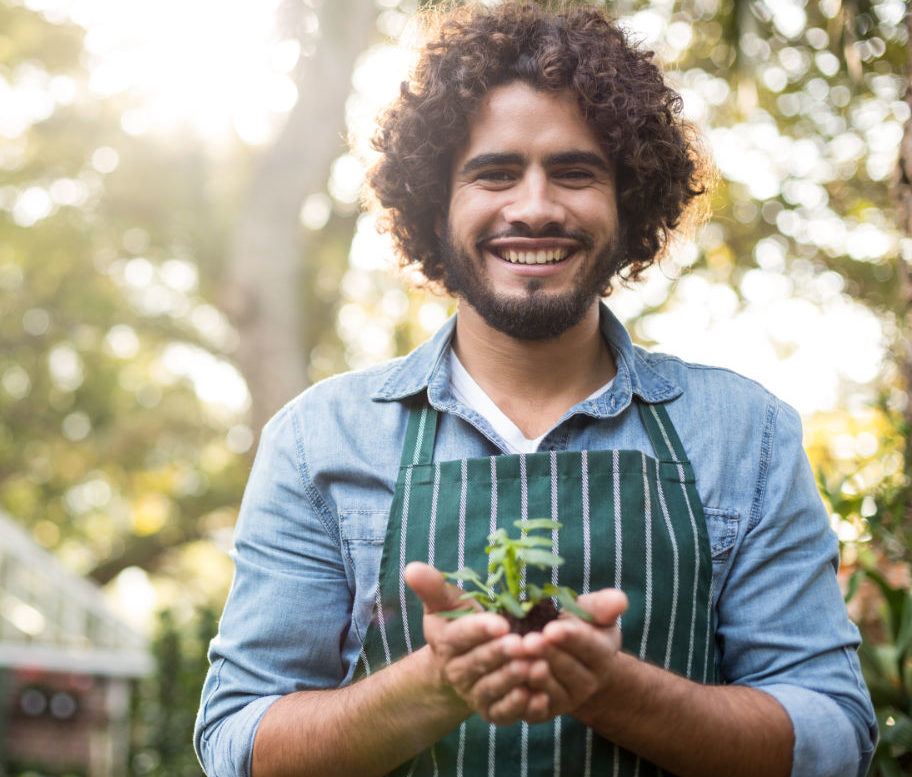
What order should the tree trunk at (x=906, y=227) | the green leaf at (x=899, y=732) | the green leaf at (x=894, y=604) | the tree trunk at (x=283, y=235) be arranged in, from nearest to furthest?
the green leaf at (x=899, y=732) → the green leaf at (x=894, y=604) → the tree trunk at (x=906, y=227) → the tree trunk at (x=283, y=235)

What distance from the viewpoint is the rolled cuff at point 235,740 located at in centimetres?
159

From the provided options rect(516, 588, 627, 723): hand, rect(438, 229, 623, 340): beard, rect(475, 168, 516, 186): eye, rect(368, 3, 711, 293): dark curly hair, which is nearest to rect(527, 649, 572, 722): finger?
rect(516, 588, 627, 723): hand

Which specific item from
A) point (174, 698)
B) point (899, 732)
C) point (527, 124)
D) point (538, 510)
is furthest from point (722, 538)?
point (174, 698)

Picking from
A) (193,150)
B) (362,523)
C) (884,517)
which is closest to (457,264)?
(362,523)

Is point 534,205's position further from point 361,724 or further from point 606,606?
point 361,724

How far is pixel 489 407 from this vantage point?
1843 millimetres

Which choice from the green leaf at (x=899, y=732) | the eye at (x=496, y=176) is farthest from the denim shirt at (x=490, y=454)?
the green leaf at (x=899, y=732)

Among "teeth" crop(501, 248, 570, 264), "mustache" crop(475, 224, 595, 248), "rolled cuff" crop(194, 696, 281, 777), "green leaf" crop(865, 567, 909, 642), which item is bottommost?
"rolled cuff" crop(194, 696, 281, 777)

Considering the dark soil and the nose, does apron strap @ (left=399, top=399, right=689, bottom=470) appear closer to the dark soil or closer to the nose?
the nose

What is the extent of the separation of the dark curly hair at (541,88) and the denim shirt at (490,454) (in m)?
0.44

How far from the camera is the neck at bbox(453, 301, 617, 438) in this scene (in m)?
1.86

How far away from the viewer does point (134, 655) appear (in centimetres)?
906

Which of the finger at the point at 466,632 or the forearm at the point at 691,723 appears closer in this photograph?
the finger at the point at 466,632

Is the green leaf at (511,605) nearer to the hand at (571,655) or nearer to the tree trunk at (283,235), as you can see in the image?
the hand at (571,655)
